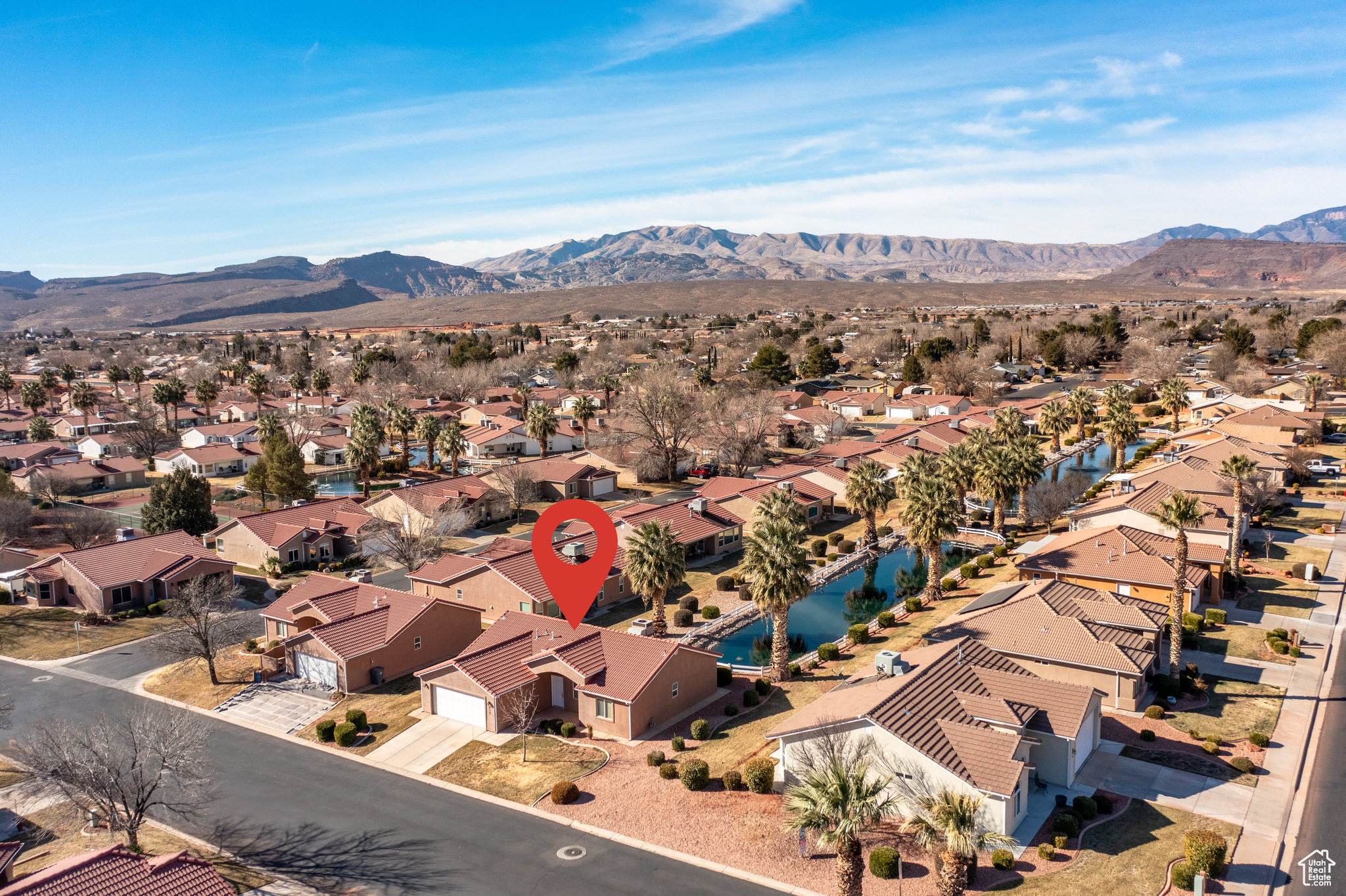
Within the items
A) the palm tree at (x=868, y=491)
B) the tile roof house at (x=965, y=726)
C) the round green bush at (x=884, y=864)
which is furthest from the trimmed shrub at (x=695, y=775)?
the palm tree at (x=868, y=491)

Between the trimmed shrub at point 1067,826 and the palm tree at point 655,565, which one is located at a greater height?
the palm tree at point 655,565

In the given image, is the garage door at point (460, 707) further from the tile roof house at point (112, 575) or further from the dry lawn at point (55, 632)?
the tile roof house at point (112, 575)

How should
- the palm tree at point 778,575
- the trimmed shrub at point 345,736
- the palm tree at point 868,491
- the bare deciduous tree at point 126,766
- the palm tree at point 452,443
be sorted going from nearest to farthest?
the bare deciduous tree at point 126,766 < the trimmed shrub at point 345,736 < the palm tree at point 778,575 < the palm tree at point 868,491 < the palm tree at point 452,443

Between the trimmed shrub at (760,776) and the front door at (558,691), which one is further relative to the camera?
the front door at (558,691)

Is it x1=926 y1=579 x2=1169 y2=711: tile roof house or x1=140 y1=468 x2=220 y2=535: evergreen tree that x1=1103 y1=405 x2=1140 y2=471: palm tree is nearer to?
x1=926 y1=579 x2=1169 y2=711: tile roof house

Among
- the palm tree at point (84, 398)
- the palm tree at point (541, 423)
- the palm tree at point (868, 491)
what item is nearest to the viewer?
the palm tree at point (868, 491)

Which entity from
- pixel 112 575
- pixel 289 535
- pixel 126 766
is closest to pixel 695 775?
pixel 126 766

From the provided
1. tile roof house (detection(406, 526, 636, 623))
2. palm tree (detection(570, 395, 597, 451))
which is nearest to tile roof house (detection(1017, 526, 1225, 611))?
tile roof house (detection(406, 526, 636, 623))
